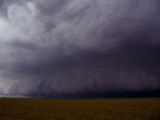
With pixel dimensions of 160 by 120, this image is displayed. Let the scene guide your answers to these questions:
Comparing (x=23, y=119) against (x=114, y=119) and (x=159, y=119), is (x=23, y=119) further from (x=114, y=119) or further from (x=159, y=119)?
(x=159, y=119)

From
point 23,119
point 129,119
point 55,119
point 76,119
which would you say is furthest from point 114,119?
point 23,119

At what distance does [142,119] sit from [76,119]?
1012 cm

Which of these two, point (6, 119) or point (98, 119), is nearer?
point (6, 119)

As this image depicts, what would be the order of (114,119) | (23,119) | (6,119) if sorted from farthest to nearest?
(114,119) < (23,119) < (6,119)

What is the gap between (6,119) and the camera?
1391 inches

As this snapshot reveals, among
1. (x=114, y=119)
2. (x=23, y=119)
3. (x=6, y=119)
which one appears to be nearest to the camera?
(x=6, y=119)

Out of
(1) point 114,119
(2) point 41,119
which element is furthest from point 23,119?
(1) point 114,119

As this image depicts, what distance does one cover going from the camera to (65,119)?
3875 centimetres

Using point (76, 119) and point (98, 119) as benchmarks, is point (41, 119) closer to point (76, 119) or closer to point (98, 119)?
point (76, 119)

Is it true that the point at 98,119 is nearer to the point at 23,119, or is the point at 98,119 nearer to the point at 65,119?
the point at 65,119

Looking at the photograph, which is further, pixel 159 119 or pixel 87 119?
pixel 87 119

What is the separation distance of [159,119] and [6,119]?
21481 millimetres

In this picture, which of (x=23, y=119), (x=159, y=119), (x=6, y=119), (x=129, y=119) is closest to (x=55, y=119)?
(x=23, y=119)

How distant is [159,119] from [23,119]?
1963 cm
